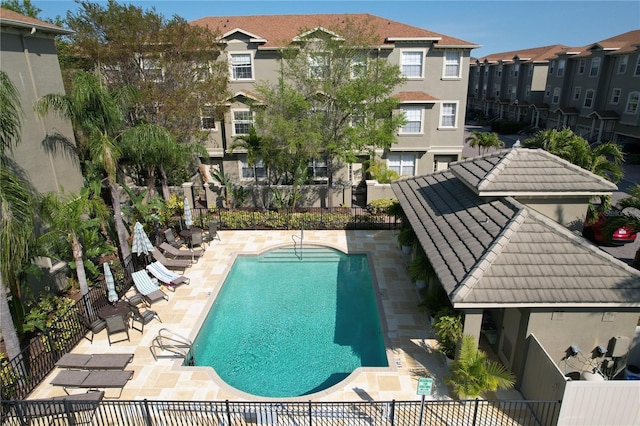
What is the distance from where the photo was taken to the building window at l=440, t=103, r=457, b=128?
1086 inches

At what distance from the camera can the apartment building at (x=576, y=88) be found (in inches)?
1549

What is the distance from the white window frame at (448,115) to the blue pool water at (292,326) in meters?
13.6

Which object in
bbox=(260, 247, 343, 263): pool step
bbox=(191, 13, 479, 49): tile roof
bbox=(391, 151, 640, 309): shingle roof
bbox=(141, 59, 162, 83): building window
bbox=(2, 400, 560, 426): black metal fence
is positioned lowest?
bbox=(260, 247, 343, 263): pool step

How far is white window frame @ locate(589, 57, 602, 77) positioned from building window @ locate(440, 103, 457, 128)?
26699 mm

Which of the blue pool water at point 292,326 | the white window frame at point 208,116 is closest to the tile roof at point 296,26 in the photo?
the white window frame at point 208,116

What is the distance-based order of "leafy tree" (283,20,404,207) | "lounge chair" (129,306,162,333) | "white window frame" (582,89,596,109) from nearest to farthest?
1. "lounge chair" (129,306,162,333)
2. "leafy tree" (283,20,404,207)
3. "white window frame" (582,89,596,109)

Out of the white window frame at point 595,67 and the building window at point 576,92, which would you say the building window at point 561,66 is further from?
the white window frame at point 595,67

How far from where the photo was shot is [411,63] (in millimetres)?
26812

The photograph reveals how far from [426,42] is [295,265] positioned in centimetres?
1747

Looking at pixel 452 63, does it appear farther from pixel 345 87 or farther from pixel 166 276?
pixel 166 276

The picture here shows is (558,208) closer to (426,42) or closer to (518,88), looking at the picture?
(426,42)

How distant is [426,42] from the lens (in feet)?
86.1

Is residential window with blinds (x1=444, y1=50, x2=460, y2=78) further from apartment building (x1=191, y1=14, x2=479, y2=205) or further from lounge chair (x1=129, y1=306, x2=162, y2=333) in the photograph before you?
lounge chair (x1=129, y1=306, x2=162, y2=333)

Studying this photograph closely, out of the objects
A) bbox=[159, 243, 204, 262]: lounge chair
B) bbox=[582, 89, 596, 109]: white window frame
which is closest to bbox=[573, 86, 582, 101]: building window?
bbox=[582, 89, 596, 109]: white window frame
